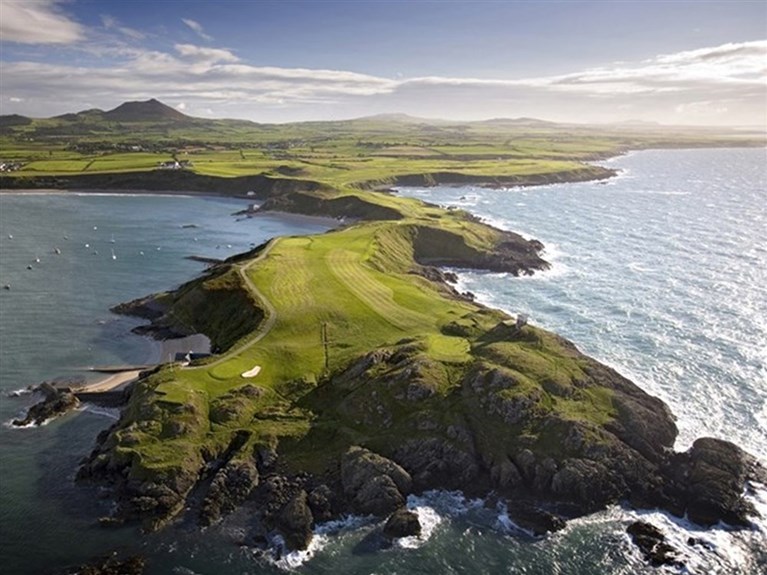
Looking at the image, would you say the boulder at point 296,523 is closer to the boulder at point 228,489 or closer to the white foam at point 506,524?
the boulder at point 228,489

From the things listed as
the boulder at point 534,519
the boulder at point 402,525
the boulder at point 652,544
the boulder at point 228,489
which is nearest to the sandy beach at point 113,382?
the boulder at point 228,489

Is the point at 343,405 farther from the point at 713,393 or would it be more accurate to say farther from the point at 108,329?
the point at 108,329

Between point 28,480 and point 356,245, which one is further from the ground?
point 356,245

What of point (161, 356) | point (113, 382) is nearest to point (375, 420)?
point (113, 382)

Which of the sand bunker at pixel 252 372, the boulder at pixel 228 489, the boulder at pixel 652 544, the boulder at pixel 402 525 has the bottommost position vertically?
the boulder at pixel 652 544

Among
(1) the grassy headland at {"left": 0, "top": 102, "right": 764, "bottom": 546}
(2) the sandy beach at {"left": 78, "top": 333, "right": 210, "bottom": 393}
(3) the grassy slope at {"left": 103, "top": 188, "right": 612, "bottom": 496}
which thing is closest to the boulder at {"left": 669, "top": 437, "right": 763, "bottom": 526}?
(1) the grassy headland at {"left": 0, "top": 102, "right": 764, "bottom": 546}

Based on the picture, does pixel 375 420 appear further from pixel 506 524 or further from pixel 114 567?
pixel 114 567

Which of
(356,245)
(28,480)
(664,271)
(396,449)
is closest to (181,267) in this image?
(356,245)
